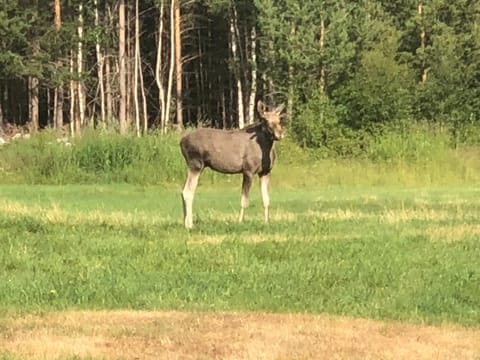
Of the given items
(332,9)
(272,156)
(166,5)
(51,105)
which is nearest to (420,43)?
(332,9)

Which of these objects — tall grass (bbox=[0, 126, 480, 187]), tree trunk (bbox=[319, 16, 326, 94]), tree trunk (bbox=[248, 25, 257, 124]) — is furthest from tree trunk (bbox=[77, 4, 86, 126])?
tall grass (bbox=[0, 126, 480, 187])

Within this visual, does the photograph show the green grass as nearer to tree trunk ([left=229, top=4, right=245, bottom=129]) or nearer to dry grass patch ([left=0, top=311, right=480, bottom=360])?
dry grass patch ([left=0, top=311, right=480, bottom=360])

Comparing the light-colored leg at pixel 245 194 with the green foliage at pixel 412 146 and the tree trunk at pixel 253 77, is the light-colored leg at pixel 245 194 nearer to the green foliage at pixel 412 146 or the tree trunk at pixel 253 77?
the green foliage at pixel 412 146

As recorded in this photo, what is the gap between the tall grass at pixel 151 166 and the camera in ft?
114

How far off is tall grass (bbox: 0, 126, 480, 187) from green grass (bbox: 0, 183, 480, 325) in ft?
50.1

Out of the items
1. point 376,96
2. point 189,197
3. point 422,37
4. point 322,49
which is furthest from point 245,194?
point 422,37

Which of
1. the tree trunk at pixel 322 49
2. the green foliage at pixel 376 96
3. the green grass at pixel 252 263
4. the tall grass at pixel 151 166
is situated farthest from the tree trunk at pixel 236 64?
the green grass at pixel 252 263

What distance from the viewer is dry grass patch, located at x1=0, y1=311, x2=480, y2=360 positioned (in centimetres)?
727

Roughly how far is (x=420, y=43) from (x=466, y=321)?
161 feet

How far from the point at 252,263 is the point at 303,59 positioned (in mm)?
38393

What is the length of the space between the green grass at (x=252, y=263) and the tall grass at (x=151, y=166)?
15.3 metres

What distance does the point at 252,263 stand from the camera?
1178 centimetres

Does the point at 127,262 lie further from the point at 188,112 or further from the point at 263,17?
the point at 188,112

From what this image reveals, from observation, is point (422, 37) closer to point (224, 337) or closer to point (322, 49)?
point (322, 49)
